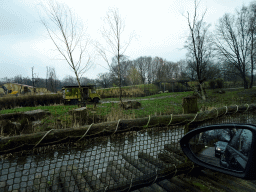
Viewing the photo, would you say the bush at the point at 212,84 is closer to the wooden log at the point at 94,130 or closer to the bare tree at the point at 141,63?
the bare tree at the point at 141,63

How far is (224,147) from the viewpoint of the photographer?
1411 mm

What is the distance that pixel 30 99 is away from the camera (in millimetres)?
18219

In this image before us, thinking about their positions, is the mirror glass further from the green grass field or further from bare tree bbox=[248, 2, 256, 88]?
bare tree bbox=[248, 2, 256, 88]

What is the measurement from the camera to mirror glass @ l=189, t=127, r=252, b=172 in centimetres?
120

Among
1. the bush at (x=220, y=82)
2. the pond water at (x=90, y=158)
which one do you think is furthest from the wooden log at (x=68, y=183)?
the bush at (x=220, y=82)

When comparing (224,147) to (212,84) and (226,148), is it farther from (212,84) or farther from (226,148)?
(212,84)

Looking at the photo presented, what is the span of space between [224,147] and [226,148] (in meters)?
0.03

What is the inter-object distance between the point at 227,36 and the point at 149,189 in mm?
31734

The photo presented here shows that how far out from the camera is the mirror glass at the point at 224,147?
3.94ft

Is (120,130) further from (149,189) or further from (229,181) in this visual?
(229,181)

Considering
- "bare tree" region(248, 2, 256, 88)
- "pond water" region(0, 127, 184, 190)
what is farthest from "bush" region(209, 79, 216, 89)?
"pond water" region(0, 127, 184, 190)

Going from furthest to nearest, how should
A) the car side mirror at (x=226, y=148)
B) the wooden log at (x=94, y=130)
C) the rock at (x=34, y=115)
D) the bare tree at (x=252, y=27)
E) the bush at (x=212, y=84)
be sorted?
the bush at (x=212, y=84) < the bare tree at (x=252, y=27) < the rock at (x=34, y=115) < the wooden log at (x=94, y=130) < the car side mirror at (x=226, y=148)

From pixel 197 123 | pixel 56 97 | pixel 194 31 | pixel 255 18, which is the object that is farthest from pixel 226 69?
pixel 197 123

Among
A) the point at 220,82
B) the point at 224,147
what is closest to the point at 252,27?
the point at 220,82
